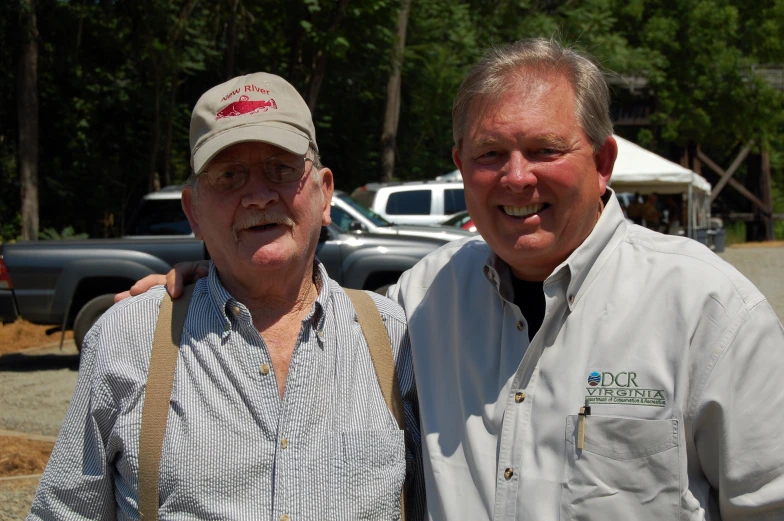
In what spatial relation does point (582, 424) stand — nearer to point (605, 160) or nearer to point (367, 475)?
point (367, 475)

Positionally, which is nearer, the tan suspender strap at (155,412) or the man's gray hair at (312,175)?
the tan suspender strap at (155,412)

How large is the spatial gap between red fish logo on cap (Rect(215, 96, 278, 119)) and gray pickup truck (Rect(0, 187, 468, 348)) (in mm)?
7170

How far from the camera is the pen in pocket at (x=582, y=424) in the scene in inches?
84.2

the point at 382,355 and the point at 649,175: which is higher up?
the point at 382,355

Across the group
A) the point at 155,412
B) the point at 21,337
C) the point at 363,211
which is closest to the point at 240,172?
the point at 155,412

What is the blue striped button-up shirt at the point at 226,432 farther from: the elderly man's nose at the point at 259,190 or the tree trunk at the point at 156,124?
the tree trunk at the point at 156,124

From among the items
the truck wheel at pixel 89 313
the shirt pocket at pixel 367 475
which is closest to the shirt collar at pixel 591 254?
the shirt pocket at pixel 367 475

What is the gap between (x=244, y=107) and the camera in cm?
251

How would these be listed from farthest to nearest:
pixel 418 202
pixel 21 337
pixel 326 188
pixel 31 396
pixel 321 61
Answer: pixel 418 202 < pixel 321 61 < pixel 21 337 < pixel 31 396 < pixel 326 188

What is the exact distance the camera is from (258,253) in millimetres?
2510

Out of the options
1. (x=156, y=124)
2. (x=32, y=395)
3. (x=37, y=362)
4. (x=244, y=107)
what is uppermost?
(x=244, y=107)

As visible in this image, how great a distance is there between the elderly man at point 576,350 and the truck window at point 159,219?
9.08 m

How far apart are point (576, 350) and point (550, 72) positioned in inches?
28.3

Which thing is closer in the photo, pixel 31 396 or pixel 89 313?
pixel 31 396
